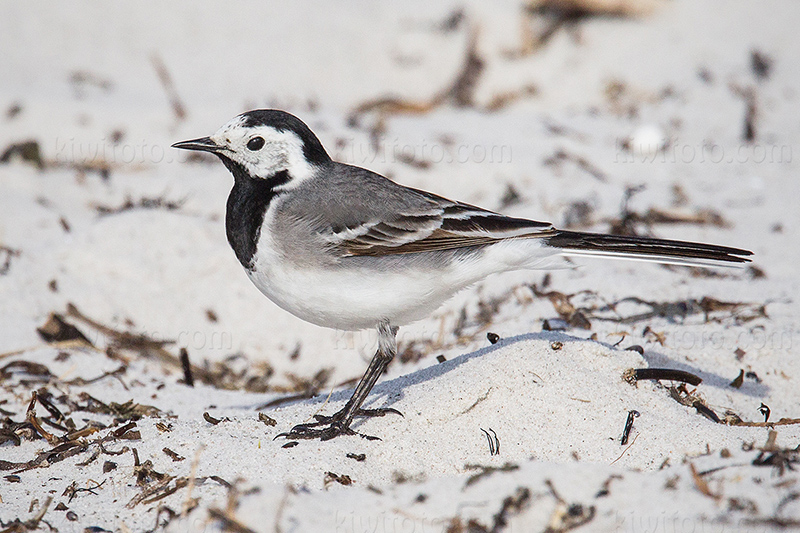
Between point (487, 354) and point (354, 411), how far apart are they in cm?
77

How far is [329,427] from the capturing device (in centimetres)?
397

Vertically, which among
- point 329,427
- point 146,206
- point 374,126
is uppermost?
point 374,126

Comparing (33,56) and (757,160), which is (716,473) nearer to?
(757,160)

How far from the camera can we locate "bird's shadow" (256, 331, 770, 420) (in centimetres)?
432

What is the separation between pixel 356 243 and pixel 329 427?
932mm

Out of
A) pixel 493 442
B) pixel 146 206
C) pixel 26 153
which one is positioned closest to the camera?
pixel 493 442

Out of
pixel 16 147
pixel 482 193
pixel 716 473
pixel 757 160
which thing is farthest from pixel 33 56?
pixel 716 473

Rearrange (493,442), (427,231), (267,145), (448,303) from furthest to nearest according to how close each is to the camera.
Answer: (448,303)
(267,145)
(427,231)
(493,442)

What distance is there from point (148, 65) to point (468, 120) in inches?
175

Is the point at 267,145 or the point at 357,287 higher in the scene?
the point at 267,145

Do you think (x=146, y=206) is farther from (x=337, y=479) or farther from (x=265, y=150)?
(x=337, y=479)

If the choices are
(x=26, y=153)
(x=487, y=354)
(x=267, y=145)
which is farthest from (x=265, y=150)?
(x=26, y=153)

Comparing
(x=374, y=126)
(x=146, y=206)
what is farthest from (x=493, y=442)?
(x=374, y=126)

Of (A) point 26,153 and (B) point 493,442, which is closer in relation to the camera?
(B) point 493,442
